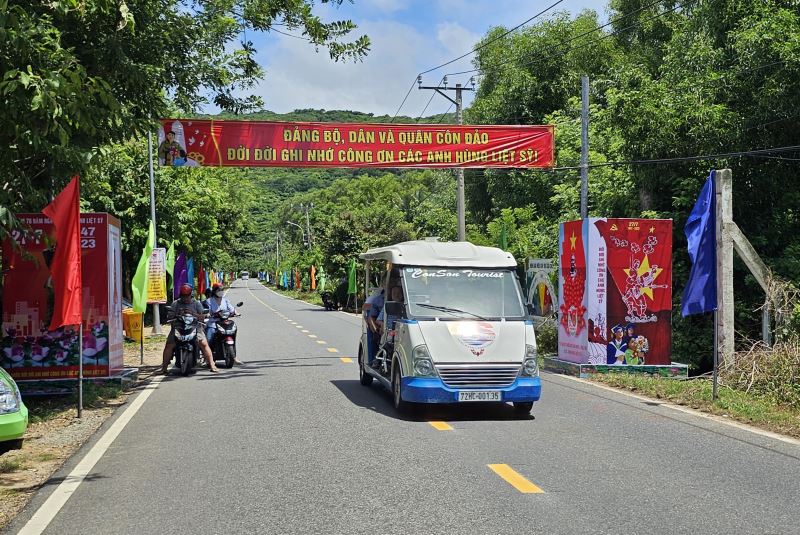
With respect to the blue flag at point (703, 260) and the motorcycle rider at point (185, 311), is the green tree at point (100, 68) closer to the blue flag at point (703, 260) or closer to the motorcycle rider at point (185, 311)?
the motorcycle rider at point (185, 311)

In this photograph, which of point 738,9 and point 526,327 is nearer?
point 526,327

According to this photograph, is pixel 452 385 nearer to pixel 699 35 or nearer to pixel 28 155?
pixel 28 155

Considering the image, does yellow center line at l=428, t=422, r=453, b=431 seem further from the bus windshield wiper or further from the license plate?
the bus windshield wiper

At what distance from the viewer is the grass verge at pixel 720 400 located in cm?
1048

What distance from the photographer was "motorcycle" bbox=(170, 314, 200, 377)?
16.1m

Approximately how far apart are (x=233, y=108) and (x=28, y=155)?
6493 millimetres

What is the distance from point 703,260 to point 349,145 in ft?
28.7

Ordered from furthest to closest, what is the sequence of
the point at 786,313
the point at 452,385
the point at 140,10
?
the point at 786,313, the point at 140,10, the point at 452,385

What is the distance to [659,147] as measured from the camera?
69.0 feet

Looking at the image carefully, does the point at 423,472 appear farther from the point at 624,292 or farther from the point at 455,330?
the point at 624,292

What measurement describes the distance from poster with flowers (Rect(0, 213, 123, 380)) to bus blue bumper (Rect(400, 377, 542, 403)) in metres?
5.57

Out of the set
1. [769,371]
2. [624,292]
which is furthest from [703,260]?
[624,292]

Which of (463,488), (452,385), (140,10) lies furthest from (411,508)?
(140,10)

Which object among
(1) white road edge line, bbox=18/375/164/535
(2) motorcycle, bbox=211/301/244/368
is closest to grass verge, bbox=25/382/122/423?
(1) white road edge line, bbox=18/375/164/535
